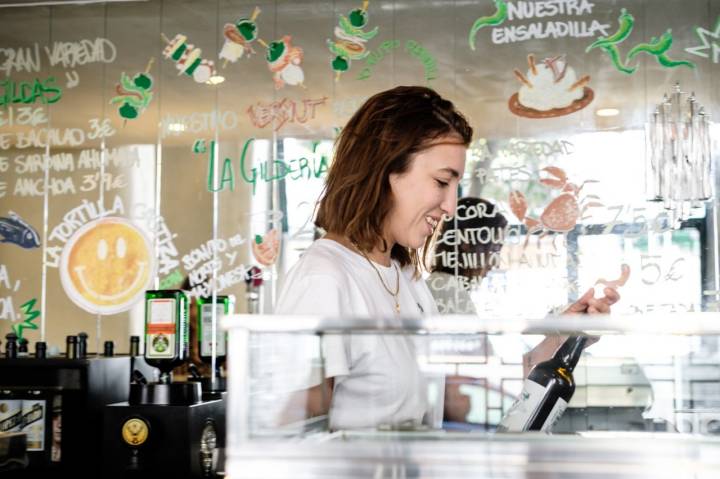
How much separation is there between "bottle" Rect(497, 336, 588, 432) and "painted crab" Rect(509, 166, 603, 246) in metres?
2.94

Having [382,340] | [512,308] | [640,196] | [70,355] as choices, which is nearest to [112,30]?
[70,355]

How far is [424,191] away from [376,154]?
0.34 ft

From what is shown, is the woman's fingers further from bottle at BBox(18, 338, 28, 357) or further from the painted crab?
bottle at BBox(18, 338, 28, 357)

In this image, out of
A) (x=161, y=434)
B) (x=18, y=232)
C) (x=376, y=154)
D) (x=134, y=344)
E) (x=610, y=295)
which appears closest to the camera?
(x=610, y=295)

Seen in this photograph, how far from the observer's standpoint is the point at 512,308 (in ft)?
13.5

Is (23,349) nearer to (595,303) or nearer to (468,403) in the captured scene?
(595,303)

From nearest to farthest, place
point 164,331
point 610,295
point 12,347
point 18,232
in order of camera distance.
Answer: point 610,295 → point 164,331 → point 12,347 → point 18,232

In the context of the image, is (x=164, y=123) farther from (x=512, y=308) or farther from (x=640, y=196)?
(x=640, y=196)

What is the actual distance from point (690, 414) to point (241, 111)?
11.6 feet

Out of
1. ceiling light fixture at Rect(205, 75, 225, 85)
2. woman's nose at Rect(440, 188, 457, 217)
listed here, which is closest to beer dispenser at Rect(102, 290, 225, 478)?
woman's nose at Rect(440, 188, 457, 217)

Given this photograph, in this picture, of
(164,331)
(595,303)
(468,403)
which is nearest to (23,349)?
(164,331)

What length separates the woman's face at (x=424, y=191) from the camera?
153 centimetres

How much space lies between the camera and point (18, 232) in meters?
4.52

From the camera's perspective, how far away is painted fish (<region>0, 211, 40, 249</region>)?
451 centimetres
